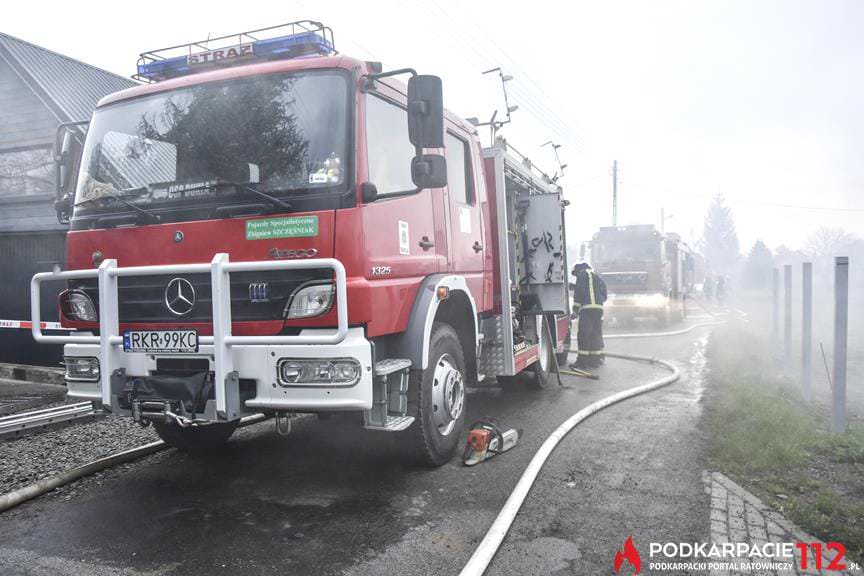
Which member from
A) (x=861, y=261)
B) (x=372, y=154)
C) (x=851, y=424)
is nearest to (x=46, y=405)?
(x=372, y=154)

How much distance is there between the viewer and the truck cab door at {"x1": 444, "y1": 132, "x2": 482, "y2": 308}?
5.26 meters

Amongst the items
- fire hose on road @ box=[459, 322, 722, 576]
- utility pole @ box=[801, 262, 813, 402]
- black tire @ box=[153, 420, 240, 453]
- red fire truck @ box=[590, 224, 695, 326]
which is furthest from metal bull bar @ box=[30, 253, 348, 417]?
red fire truck @ box=[590, 224, 695, 326]

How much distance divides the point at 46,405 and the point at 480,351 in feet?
16.3

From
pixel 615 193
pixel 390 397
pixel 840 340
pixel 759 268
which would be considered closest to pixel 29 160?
pixel 390 397

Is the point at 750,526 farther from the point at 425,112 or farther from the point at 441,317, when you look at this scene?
the point at 425,112

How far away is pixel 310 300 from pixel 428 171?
1.10 metres

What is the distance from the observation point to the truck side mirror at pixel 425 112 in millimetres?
3892

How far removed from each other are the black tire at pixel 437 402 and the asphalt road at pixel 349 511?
161 mm

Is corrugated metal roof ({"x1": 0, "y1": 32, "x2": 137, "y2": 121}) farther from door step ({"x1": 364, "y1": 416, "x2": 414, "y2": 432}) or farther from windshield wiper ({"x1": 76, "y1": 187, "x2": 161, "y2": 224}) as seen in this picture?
door step ({"x1": 364, "y1": 416, "x2": 414, "y2": 432})

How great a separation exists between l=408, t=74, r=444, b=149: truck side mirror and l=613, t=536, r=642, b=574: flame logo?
246 cm

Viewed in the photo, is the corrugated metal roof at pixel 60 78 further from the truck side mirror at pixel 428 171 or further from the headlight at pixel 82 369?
the truck side mirror at pixel 428 171

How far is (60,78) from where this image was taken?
44.7 ft

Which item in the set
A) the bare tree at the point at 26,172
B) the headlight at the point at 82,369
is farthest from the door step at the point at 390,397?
the bare tree at the point at 26,172

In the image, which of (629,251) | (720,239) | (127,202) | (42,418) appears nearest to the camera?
(127,202)
